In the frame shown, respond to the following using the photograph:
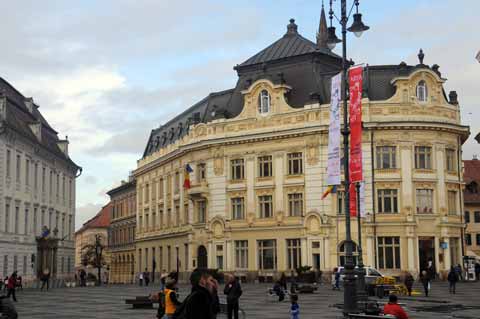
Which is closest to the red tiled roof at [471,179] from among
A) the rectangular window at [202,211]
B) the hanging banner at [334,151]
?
the rectangular window at [202,211]

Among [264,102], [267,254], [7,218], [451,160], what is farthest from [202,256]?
[451,160]

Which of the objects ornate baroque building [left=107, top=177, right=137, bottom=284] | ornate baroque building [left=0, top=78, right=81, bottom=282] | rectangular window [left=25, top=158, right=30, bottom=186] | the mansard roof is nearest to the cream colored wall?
the mansard roof

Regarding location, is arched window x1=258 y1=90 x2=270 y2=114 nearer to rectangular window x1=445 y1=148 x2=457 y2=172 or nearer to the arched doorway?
the arched doorway

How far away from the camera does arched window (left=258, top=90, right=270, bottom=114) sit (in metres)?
63.4

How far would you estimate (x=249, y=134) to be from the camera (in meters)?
63.4

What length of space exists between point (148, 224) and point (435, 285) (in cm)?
3856

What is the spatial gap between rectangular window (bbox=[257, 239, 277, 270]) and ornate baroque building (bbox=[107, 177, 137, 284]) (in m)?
30.0

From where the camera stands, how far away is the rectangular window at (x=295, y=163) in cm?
6141

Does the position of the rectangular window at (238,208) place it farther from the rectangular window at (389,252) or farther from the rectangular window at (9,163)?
the rectangular window at (9,163)

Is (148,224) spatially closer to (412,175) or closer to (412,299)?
(412,175)

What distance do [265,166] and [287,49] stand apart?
436 inches

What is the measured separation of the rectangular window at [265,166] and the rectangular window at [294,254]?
604cm

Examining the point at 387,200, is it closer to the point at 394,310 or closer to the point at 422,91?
the point at 422,91

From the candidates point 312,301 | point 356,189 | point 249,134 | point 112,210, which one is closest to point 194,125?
point 249,134
